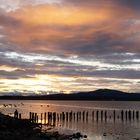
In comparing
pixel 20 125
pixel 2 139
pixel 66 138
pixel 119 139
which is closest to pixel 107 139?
pixel 119 139

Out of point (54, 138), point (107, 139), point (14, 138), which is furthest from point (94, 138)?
Result: point (14, 138)

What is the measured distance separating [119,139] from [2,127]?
678 inches

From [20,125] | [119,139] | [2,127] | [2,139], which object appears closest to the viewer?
[2,139]

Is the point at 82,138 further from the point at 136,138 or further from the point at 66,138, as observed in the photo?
the point at 136,138

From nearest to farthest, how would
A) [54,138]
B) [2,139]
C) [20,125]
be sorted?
[2,139] → [54,138] → [20,125]

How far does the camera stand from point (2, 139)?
122 ft

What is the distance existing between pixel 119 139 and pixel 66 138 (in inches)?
382

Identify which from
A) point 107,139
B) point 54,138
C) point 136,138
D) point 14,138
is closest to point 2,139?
point 14,138

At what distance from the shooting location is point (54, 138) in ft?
145

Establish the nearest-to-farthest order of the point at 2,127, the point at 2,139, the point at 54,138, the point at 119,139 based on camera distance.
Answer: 1. the point at 2,139
2. the point at 54,138
3. the point at 2,127
4. the point at 119,139

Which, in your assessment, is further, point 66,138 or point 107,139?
point 107,139

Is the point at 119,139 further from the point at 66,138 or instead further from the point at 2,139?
the point at 2,139

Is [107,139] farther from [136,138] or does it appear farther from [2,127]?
[2,127]

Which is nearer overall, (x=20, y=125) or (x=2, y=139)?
(x=2, y=139)
